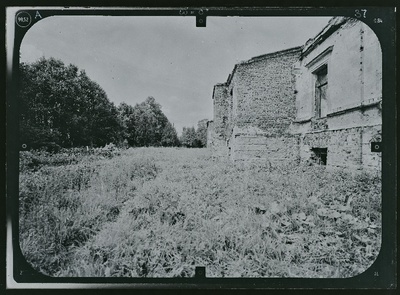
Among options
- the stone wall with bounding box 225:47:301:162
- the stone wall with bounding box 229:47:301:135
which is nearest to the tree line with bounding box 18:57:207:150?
the stone wall with bounding box 225:47:301:162

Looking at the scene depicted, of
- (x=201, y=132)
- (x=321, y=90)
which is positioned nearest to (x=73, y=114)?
(x=201, y=132)

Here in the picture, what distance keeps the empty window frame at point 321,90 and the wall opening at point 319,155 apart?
23.1 inches

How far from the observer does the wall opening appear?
9.40 feet

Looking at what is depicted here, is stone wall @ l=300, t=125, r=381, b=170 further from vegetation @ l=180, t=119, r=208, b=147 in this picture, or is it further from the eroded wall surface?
vegetation @ l=180, t=119, r=208, b=147

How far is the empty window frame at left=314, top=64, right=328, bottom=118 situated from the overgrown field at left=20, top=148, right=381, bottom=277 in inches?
50.4

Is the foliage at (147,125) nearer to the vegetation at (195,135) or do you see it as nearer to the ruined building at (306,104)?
the vegetation at (195,135)

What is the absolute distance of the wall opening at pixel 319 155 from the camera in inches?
113

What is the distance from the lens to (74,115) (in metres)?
2.17

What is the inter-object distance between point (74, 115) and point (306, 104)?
135 inches
